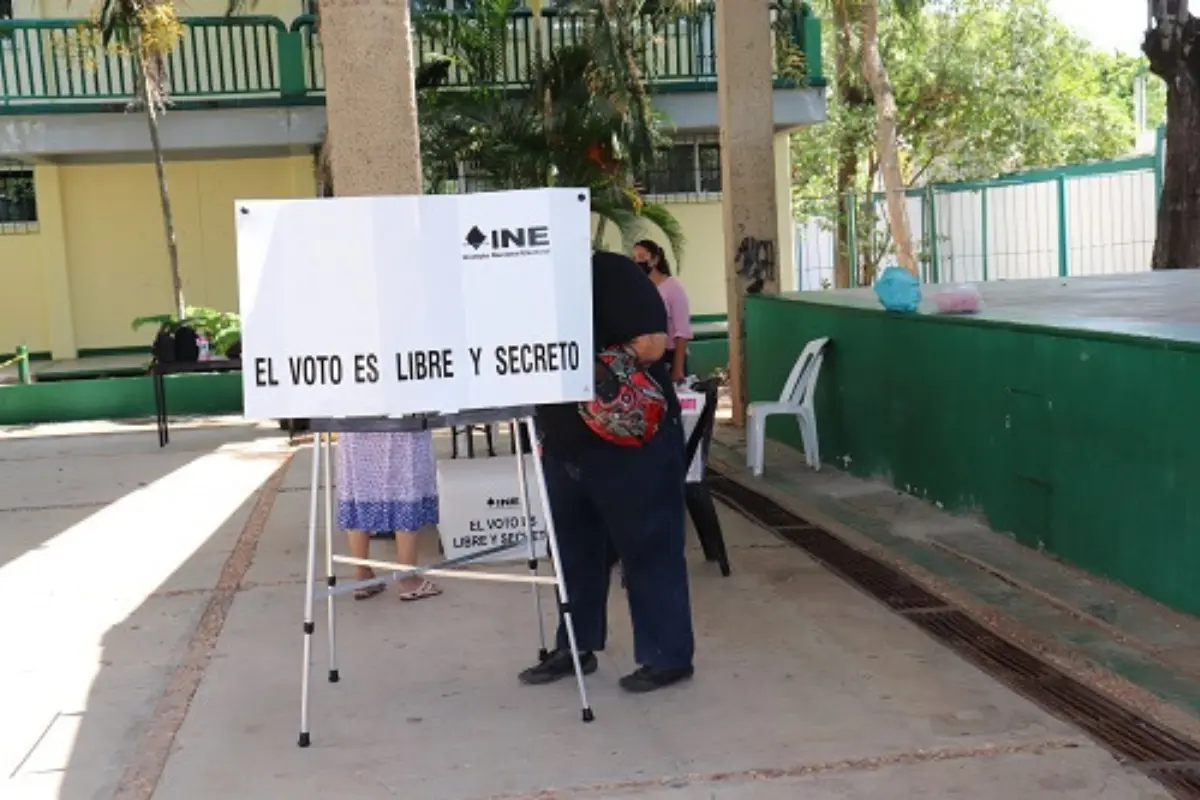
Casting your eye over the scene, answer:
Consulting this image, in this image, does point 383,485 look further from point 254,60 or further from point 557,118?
point 254,60

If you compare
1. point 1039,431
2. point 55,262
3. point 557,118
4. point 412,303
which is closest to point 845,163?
point 557,118

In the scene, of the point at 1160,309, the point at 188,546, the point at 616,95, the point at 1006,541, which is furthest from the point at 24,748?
the point at 616,95

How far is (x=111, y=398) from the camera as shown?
16391 millimetres

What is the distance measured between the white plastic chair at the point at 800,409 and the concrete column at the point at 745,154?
251cm

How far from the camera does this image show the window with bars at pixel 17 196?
67.1 ft

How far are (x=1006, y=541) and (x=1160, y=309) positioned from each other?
2.13m

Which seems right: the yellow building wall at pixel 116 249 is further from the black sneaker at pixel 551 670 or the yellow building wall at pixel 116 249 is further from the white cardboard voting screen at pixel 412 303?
the white cardboard voting screen at pixel 412 303

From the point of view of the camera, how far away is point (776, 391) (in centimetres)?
1235

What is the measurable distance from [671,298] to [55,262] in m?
12.2

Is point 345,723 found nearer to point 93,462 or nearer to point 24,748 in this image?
point 24,748

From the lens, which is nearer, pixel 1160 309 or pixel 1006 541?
pixel 1006 541

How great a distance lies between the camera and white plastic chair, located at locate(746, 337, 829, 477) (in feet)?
34.6

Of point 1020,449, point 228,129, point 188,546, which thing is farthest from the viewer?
point 228,129

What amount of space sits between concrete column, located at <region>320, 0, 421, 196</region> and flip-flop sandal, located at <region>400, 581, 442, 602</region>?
2126mm
